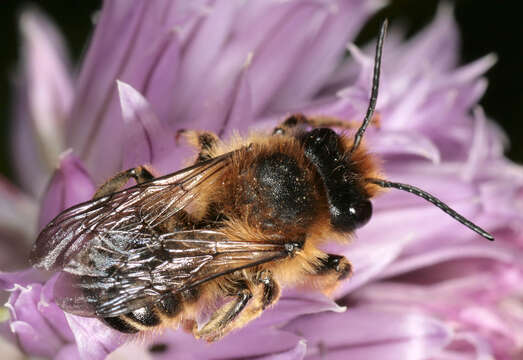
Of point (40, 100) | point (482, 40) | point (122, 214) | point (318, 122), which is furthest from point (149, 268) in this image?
point (482, 40)

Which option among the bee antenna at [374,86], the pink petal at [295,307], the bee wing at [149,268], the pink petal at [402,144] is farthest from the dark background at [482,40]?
the bee wing at [149,268]

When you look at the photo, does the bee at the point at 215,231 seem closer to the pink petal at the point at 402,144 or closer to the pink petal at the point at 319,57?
the pink petal at the point at 402,144

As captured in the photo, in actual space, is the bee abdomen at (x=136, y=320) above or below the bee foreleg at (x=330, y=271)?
above

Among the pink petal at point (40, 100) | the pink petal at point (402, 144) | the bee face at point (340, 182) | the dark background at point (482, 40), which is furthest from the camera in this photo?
the dark background at point (482, 40)

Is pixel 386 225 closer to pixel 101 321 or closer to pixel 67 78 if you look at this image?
pixel 101 321

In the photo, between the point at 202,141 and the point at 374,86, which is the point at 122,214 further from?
the point at 374,86

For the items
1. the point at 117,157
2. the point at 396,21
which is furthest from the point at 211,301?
the point at 396,21
